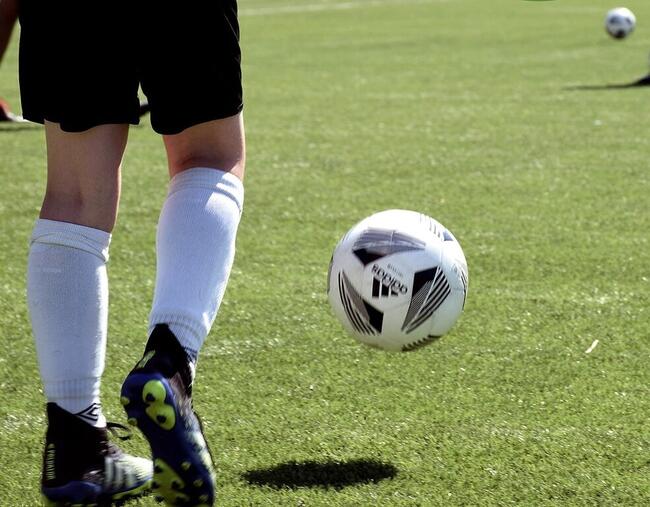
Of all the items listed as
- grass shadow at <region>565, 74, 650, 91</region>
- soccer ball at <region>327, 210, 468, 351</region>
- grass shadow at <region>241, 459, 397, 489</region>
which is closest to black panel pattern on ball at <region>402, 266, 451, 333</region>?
Answer: soccer ball at <region>327, 210, 468, 351</region>

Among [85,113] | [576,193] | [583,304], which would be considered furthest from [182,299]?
[576,193]

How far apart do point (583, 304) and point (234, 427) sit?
64.4 inches

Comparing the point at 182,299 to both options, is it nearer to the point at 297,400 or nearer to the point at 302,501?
the point at 302,501

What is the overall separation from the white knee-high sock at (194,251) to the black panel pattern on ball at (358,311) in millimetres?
752

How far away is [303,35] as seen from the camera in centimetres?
1820

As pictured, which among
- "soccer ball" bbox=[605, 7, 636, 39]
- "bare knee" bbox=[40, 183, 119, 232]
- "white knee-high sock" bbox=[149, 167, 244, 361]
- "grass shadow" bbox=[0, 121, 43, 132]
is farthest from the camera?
"soccer ball" bbox=[605, 7, 636, 39]

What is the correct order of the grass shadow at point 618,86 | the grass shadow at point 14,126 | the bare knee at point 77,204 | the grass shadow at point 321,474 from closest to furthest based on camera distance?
the bare knee at point 77,204 < the grass shadow at point 321,474 < the grass shadow at point 14,126 < the grass shadow at point 618,86

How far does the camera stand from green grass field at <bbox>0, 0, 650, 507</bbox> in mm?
2734

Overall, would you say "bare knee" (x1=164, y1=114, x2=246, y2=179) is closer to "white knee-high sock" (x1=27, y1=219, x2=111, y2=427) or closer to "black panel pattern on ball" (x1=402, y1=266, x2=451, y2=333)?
"white knee-high sock" (x1=27, y1=219, x2=111, y2=427)

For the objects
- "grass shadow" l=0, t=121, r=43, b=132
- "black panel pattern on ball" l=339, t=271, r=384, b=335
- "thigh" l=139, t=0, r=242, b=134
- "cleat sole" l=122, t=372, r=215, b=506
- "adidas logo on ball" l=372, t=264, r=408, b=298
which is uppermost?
"thigh" l=139, t=0, r=242, b=134

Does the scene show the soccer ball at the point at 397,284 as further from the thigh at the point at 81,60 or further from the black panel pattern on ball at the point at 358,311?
the thigh at the point at 81,60

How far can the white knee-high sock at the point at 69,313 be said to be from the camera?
2.41 meters

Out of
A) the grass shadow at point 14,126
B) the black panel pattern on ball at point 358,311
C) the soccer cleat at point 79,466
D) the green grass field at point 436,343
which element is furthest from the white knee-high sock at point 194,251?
the grass shadow at point 14,126

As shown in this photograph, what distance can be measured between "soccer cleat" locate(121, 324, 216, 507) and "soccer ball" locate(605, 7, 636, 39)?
13975mm
